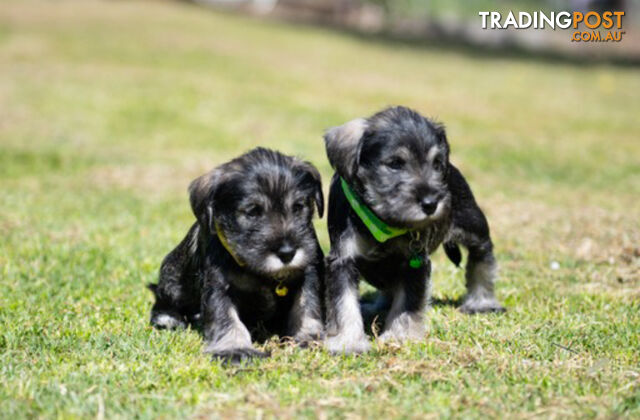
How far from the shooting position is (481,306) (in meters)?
6.37

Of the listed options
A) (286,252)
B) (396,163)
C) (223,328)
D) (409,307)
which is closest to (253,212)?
(286,252)

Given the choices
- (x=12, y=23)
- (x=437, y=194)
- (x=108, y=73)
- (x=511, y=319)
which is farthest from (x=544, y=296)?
(x=12, y=23)

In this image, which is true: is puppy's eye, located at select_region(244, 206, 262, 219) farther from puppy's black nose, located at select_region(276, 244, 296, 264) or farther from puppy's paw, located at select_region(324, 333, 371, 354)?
puppy's paw, located at select_region(324, 333, 371, 354)

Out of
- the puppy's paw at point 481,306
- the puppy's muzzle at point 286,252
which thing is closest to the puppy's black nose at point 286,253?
the puppy's muzzle at point 286,252

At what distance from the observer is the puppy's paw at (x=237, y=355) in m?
4.91

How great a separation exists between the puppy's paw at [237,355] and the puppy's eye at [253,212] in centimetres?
91

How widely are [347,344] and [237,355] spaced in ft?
2.51

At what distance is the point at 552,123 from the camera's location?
18.1 metres

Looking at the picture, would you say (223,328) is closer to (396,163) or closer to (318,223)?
(396,163)

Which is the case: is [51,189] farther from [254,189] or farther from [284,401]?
[284,401]

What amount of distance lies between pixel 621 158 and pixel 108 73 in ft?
42.9

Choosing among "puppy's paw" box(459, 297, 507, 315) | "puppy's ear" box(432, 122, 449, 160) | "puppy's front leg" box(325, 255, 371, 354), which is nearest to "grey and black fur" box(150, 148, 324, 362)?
"puppy's front leg" box(325, 255, 371, 354)

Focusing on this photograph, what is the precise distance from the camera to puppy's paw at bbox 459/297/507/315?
250 inches

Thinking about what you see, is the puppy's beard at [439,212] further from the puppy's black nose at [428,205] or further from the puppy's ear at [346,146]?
the puppy's ear at [346,146]
